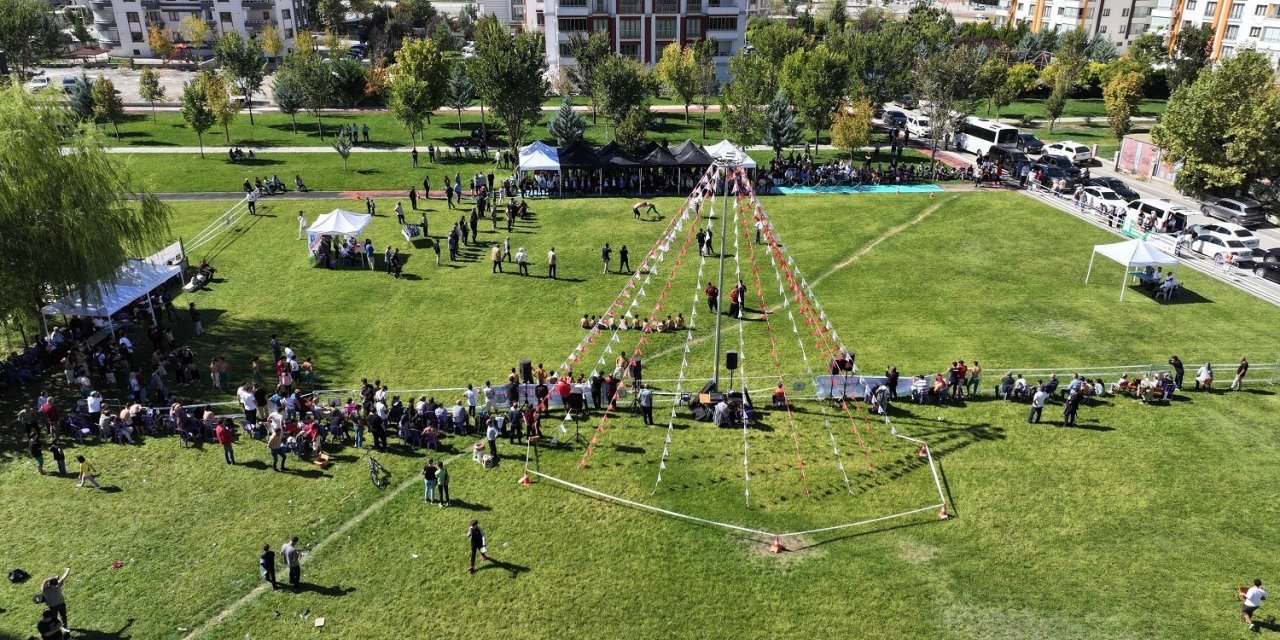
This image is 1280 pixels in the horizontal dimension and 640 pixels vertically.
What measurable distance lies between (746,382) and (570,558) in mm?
9587

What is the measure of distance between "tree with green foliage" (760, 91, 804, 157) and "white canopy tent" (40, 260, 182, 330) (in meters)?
35.1

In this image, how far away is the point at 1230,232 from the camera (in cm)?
3622

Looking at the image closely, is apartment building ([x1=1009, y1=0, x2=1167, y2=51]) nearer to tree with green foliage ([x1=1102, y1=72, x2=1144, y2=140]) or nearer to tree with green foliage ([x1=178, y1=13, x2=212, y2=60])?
tree with green foliage ([x1=1102, y1=72, x2=1144, y2=140])

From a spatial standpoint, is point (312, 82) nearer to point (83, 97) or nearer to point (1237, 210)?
point (83, 97)

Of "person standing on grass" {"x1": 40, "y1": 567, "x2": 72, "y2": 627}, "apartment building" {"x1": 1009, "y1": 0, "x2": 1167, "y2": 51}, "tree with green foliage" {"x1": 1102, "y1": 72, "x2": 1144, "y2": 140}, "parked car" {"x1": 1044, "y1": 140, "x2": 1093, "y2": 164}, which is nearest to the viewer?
"person standing on grass" {"x1": 40, "y1": 567, "x2": 72, "y2": 627}

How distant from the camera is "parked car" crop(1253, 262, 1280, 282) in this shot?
33.3m

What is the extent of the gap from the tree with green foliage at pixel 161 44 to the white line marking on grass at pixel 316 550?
88.6 m

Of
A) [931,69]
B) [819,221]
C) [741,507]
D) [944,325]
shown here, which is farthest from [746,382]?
[931,69]

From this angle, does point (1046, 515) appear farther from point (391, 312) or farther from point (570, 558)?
point (391, 312)

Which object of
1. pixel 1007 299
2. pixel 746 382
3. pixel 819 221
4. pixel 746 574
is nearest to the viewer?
pixel 746 574

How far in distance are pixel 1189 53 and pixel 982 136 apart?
3181 cm

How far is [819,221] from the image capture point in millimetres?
41375

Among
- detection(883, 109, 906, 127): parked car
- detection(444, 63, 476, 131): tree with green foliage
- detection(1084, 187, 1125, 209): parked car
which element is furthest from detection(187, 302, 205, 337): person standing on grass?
detection(883, 109, 906, 127): parked car

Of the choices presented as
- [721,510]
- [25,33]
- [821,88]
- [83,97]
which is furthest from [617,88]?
[25,33]
